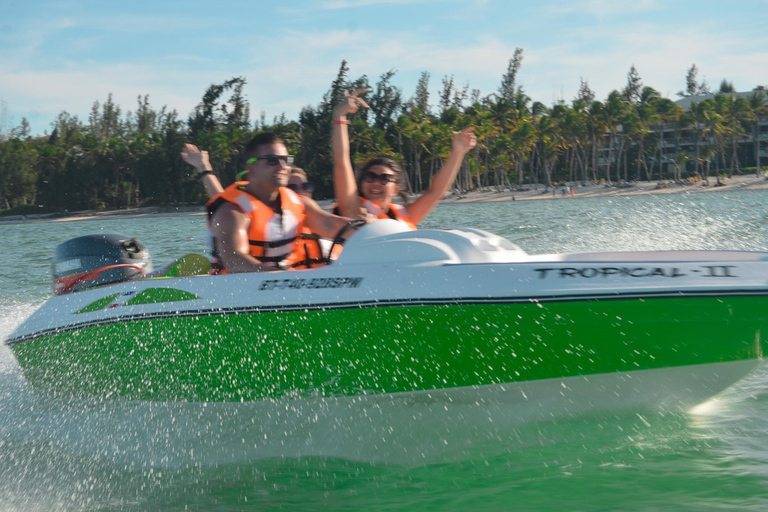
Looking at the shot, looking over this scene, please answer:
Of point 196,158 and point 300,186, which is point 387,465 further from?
point 196,158

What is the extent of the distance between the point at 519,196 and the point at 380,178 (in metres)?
48.0

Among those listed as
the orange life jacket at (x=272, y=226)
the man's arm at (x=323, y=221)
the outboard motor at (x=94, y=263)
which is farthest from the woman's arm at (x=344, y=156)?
the outboard motor at (x=94, y=263)

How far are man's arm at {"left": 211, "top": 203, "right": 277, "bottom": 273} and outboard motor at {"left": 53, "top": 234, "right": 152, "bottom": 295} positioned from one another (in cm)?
112

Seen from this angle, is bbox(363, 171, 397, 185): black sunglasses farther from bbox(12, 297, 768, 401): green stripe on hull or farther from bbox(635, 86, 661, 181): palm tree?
bbox(635, 86, 661, 181): palm tree

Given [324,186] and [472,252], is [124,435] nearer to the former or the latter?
[472,252]

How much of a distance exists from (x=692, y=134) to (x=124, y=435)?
61.4 meters

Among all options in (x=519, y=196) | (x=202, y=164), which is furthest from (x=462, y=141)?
(x=519, y=196)

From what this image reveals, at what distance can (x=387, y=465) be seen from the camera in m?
3.26

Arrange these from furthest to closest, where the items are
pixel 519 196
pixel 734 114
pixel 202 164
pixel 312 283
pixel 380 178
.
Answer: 1. pixel 734 114
2. pixel 519 196
3. pixel 202 164
4. pixel 380 178
5. pixel 312 283

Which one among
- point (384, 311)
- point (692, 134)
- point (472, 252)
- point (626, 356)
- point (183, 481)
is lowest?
point (183, 481)

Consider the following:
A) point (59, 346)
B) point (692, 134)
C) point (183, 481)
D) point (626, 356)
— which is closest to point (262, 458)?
point (183, 481)

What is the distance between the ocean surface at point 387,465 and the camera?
2.88 meters

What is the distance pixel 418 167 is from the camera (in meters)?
52.2

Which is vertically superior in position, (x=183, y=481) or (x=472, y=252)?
(x=472, y=252)
